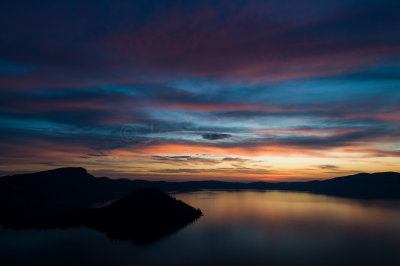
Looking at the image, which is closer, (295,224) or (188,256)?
(188,256)

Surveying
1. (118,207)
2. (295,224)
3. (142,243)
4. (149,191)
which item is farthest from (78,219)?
(295,224)

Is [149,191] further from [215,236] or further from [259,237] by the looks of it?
[259,237]

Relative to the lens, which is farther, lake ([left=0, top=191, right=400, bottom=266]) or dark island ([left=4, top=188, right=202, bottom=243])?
dark island ([left=4, top=188, right=202, bottom=243])

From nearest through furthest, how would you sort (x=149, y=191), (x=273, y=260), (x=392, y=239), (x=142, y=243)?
(x=273, y=260), (x=142, y=243), (x=392, y=239), (x=149, y=191)

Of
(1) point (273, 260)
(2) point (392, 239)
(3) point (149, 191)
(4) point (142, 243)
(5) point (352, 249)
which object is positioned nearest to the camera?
(1) point (273, 260)

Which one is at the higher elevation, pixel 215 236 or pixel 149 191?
pixel 149 191

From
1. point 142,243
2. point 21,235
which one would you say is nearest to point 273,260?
point 142,243

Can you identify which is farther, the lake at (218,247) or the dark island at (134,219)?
the dark island at (134,219)

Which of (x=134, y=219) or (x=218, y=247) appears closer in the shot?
(x=218, y=247)

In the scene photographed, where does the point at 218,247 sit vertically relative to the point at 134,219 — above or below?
below

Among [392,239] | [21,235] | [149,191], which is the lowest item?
[21,235]
